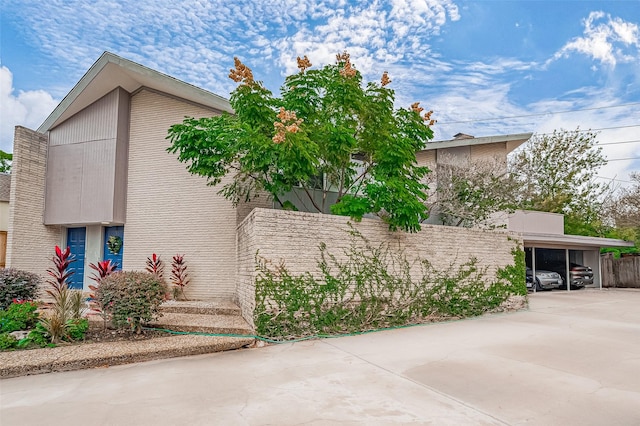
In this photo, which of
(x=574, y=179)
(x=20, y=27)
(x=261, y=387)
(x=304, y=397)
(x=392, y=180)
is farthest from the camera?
(x=574, y=179)

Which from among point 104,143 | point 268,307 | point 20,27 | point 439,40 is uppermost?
point 439,40

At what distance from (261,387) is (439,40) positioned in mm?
12196

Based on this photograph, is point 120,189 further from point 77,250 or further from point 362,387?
point 362,387

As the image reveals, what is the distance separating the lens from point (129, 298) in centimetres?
660

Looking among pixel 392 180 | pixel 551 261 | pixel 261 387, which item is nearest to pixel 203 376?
pixel 261 387

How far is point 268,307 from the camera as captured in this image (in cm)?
707

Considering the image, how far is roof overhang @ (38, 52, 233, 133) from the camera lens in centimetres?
1093

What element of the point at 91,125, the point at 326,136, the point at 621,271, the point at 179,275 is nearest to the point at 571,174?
the point at 621,271

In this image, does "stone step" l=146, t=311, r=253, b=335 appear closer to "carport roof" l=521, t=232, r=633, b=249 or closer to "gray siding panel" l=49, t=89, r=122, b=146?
"gray siding panel" l=49, t=89, r=122, b=146

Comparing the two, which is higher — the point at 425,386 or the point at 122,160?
the point at 122,160

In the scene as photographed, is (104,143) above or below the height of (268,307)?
above

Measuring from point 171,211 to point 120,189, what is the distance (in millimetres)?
1860

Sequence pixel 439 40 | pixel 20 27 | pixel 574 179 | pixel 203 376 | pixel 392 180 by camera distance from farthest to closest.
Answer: pixel 574 179
pixel 439 40
pixel 20 27
pixel 392 180
pixel 203 376

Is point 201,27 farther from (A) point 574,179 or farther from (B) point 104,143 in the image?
(A) point 574,179
